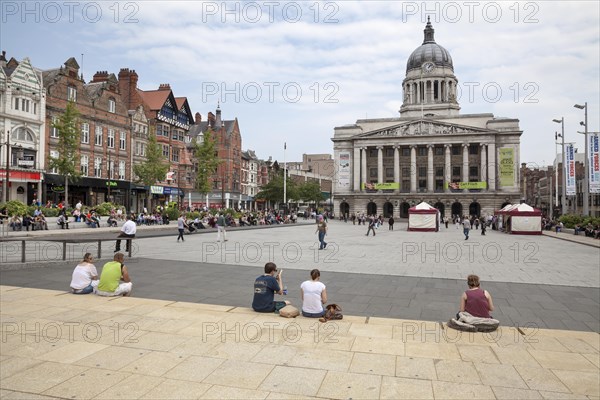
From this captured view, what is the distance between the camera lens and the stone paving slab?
490 cm

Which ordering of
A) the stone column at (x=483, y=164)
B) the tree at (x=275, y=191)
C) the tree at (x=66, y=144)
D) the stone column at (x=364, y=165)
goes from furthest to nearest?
the stone column at (x=364, y=165), the tree at (x=275, y=191), the stone column at (x=483, y=164), the tree at (x=66, y=144)

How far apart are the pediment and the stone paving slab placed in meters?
84.0

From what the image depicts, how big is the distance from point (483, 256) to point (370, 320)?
13.7 meters

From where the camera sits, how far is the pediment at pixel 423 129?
85625mm

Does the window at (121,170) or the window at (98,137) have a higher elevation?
the window at (98,137)

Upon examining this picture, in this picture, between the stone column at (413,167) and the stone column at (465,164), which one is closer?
the stone column at (465,164)

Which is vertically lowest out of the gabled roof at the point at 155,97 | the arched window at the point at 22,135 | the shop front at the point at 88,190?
the shop front at the point at 88,190

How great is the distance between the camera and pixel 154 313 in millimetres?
8148

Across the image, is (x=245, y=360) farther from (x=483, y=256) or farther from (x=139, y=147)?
(x=139, y=147)

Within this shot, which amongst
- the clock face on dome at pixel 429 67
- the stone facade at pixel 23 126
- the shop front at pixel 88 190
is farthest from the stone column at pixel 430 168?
the stone facade at pixel 23 126

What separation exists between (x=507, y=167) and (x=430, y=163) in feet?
45.9

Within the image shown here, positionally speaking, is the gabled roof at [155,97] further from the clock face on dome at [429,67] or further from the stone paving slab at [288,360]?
the clock face on dome at [429,67]

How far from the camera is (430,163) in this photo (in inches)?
3428

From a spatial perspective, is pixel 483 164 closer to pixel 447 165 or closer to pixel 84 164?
pixel 447 165
